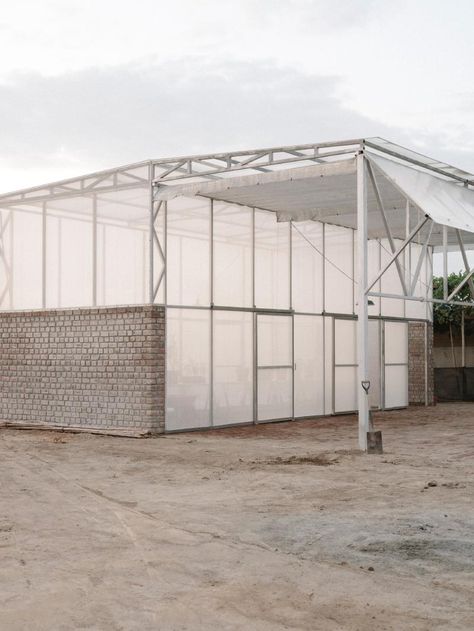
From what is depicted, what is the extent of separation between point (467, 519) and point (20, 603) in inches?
174

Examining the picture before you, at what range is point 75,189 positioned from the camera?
18016 millimetres

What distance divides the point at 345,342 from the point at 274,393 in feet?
10.4

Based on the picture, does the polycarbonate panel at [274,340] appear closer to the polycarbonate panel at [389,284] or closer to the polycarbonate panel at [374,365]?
the polycarbonate panel at [374,365]

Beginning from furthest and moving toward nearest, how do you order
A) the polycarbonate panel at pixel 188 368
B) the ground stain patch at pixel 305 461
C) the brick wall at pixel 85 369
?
the polycarbonate panel at pixel 188 368 → the brick wall at pixel 85 369 → the ground stain patch at pixel 305 461

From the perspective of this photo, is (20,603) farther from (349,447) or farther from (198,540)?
(349,447)

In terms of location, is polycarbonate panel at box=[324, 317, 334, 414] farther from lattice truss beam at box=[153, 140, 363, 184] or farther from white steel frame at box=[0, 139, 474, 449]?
lattice truss beam at box=[153, 140, 363, 184]

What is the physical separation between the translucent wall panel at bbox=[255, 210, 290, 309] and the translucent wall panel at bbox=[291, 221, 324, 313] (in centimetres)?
28

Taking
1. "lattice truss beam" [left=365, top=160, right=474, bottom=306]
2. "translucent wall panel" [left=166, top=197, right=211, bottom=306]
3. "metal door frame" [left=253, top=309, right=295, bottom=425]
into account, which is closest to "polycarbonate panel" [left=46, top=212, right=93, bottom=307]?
"translucent wall panel" [left=166, top=197, right=211, bottom=306]

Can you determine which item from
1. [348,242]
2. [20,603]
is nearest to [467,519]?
[20,603]


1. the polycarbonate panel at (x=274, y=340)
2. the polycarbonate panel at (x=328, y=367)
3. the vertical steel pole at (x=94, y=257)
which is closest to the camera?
the vertical steel pole at (x=94, y=257)

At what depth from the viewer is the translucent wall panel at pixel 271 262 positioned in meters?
18.9

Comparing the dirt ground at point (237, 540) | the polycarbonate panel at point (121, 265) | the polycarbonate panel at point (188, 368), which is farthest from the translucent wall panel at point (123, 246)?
the dirt ground at point (237, 540)

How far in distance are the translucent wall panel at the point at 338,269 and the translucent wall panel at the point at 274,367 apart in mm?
1880

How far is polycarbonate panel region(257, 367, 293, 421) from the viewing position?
18688 millimetres
